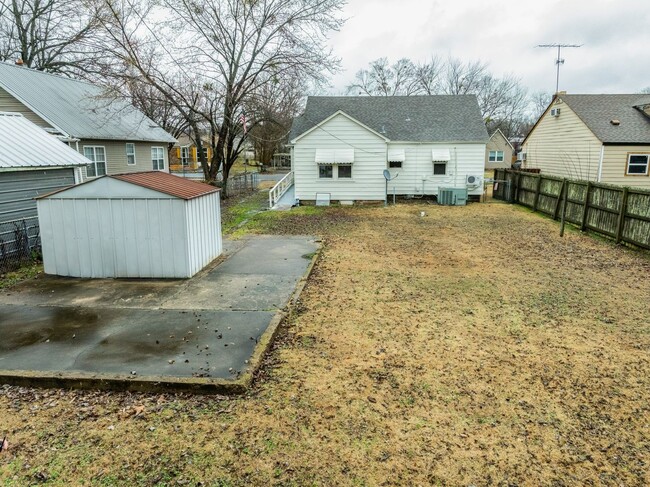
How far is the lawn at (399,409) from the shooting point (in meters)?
3.59

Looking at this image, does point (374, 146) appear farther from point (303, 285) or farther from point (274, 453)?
point (274, 453)

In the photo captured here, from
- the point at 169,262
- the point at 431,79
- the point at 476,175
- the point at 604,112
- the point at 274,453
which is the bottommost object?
the point at 274,453

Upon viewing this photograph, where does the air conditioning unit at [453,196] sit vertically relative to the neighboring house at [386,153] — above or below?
below

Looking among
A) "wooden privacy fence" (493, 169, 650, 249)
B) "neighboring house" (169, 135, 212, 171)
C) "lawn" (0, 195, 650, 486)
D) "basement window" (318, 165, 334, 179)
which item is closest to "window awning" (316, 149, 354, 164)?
"basement window" (318, 165, 334, 179)

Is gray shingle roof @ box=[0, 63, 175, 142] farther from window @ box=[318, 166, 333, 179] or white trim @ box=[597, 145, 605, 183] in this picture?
white trim @ box=[597, 145, 605, 183]

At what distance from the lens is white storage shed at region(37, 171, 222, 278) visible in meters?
8.67

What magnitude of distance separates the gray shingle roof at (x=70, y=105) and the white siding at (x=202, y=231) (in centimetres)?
1087

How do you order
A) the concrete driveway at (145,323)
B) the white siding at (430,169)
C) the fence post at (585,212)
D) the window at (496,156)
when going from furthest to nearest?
the window at (496,156)
the white siding at (430,169)
the fence post at (585,212)
the concrete driveway at (145,323)

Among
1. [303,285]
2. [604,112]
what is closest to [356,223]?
[303,285]

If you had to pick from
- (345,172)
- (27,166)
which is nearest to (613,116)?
(345,172)

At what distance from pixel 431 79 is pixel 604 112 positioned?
122 ft

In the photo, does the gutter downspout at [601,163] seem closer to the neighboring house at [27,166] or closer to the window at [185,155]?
the neighboring house at [27,166]

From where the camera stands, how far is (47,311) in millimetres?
7004

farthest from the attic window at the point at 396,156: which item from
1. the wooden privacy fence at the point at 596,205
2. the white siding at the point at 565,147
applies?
the white siding at the point at 565,147
